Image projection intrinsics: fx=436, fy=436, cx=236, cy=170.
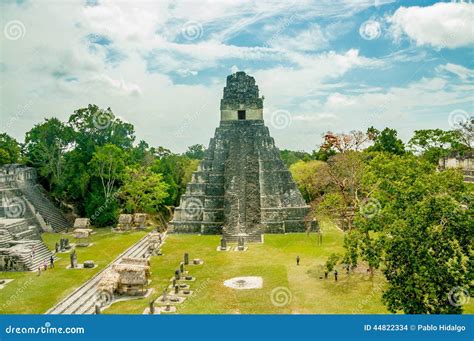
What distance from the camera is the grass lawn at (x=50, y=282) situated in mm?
17919

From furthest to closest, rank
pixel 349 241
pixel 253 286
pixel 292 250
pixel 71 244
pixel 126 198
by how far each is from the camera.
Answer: pixel 126 198 → pixel 71 244 → pixel 292 250 → pixel 253 286 → pixel 349 241

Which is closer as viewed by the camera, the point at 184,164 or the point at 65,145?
the point at 65,145

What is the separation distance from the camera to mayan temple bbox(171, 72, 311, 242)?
106 ft

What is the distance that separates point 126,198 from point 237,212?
11750 millimetres

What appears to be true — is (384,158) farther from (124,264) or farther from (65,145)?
(65,145)

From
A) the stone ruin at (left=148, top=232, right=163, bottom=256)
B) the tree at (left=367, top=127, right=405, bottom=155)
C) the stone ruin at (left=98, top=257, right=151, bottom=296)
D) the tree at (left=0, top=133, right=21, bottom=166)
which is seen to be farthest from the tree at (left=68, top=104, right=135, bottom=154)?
the tree at (left=367, top=127, right=405, bottom=155)

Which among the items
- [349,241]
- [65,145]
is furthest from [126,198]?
[349,241]

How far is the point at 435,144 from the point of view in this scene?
49.9m

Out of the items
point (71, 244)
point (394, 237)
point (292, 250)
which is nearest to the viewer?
point (394, 237)

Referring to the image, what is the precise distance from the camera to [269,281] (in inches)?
806

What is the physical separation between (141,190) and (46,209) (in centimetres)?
803

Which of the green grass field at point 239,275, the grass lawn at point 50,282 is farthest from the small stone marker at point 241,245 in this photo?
the grass lawn at point 50,282

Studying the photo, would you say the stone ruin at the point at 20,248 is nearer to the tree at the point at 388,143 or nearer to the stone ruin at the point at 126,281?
the stone ruin at the point at 126,281

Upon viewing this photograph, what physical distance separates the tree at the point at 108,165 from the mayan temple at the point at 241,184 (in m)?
7.10
